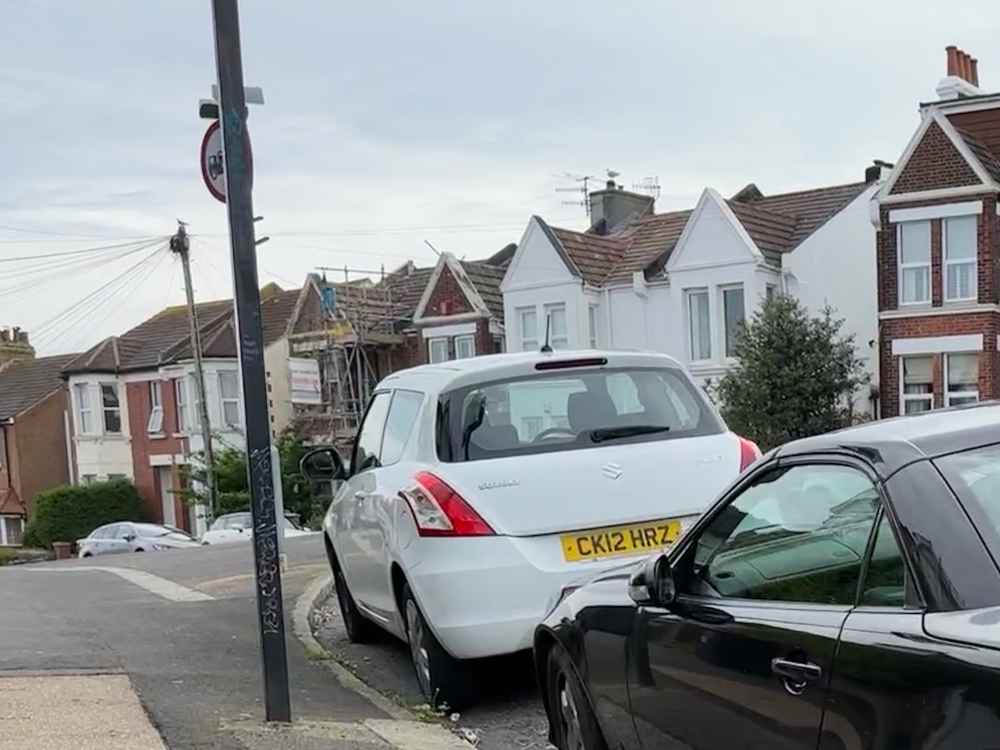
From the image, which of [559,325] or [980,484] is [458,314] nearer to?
[559,325]

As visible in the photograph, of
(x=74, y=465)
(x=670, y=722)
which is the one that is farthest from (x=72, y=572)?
(x=74, y=465)

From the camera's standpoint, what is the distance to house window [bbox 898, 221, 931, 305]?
23938mm

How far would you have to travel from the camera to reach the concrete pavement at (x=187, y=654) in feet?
15.8

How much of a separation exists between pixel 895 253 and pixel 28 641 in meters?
21.6

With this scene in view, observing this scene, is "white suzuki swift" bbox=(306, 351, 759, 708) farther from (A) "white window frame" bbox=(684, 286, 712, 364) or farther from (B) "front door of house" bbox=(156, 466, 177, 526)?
(B) "front door of house" bbox=(156, 466, 177, 526)

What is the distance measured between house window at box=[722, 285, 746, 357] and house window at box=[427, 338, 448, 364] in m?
10.2

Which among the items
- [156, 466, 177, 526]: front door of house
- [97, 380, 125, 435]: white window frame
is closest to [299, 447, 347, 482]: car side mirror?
[156, 466, 177, 526]: front door of house

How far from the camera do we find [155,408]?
39531 millimetres

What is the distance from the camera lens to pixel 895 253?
79.4 feet

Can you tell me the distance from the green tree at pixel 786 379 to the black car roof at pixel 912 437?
20.2 metres

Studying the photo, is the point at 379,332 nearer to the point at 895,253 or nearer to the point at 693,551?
the point at 895,253

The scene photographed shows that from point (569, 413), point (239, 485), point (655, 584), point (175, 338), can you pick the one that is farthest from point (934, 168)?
point (175, 338)

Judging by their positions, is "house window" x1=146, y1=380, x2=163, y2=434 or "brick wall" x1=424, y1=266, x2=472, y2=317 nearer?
"brick wall" x1=424, y1=266, x2=472, y2=317

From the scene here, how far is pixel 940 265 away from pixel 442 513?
21493 mm
